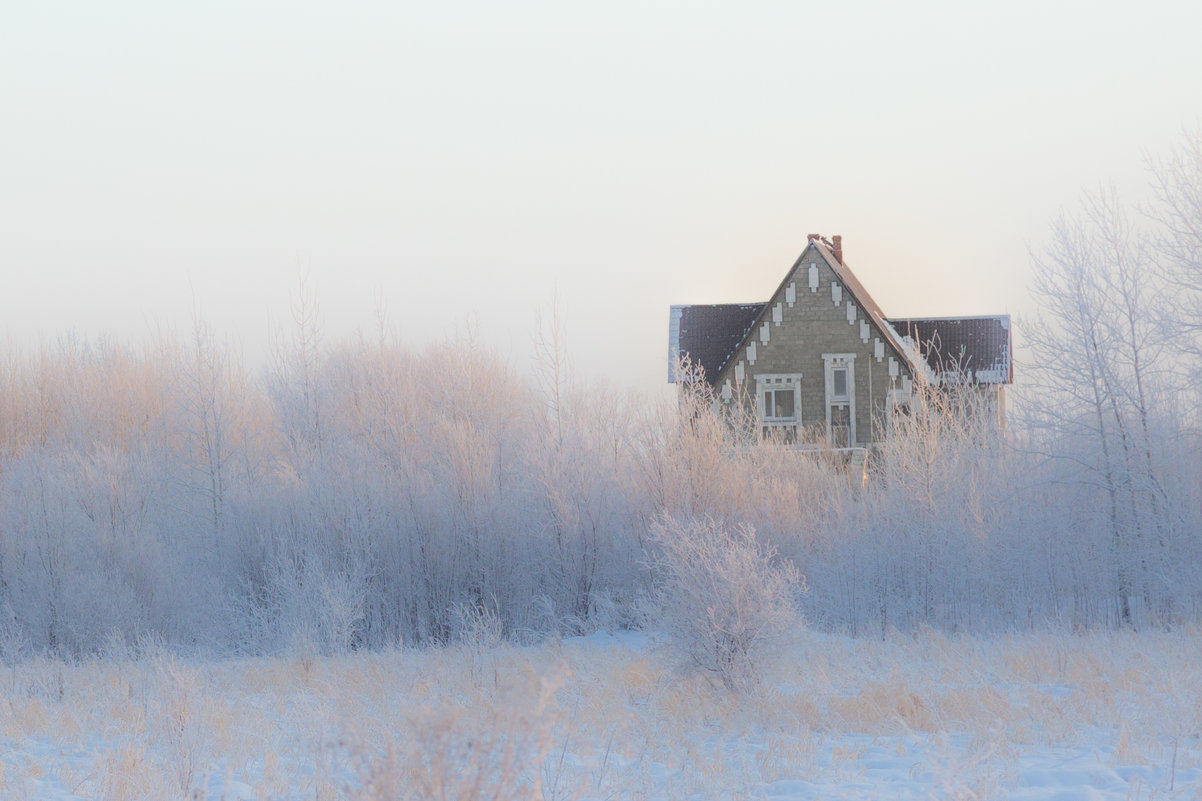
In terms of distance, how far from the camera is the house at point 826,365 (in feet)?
102

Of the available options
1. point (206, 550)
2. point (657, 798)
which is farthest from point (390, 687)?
point (206, 550)

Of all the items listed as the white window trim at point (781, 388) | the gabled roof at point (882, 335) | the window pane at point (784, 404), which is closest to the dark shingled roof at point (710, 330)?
the gabled roof at point (882, 335)

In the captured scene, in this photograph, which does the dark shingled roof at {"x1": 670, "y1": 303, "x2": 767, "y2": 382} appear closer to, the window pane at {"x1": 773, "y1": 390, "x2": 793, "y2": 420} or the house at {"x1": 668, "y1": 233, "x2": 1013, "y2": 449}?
the house at {"x1": 668, "y1": 233, "x2": 1013, "y2": 449}

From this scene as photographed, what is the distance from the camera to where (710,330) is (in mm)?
34000

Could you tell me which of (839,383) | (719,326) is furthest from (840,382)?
(719,326)

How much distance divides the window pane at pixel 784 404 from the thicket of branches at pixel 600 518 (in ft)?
10.6

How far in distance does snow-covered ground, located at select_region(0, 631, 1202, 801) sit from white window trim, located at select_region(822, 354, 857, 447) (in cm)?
1398

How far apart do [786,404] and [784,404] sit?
0.21 feet

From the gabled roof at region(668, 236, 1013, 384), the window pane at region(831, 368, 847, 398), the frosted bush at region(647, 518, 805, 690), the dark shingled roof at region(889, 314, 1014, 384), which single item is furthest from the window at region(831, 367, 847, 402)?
the frosted bush at region(647, 518, 805, 690)

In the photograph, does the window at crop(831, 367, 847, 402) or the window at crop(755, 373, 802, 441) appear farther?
the window at crop(755, 373, 802, 441)

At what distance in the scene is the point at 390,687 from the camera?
581 inches

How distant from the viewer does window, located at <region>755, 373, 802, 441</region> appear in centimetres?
3156

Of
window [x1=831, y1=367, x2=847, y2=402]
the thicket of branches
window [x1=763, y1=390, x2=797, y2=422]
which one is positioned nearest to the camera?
the thicket of branches

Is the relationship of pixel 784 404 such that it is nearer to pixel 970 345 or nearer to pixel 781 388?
pixel 781 388
